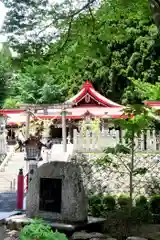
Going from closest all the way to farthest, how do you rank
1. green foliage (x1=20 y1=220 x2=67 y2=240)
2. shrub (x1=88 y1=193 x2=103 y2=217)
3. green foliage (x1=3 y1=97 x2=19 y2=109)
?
green foliage (x1=20 y1=220 x2=67 y2=240), shrub (x1=88 y1=193 x2=103 y2=217), green foliage (x1=3 y1=97 x2=19 y2=109)

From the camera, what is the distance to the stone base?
23.2 feet

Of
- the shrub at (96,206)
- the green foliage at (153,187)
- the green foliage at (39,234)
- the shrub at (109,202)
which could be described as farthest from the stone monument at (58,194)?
the green foliage at (153,187)

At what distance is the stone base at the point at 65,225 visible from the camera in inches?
278

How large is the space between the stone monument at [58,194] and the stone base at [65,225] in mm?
129

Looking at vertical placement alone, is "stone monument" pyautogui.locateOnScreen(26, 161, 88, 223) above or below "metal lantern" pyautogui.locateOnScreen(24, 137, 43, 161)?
below

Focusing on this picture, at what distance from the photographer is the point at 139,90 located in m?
29.9

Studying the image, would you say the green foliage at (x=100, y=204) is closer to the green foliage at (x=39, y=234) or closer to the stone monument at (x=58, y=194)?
the stone monument at (x=58, y=194)

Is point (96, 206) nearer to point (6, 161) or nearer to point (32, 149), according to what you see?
point (32, 149)

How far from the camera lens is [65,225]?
7.11 metres

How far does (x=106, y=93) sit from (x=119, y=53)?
3.40 meters

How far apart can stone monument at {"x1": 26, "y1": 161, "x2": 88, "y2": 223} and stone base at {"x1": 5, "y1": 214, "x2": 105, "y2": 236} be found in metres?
0.13

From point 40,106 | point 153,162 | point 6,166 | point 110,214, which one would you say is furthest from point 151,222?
point 40,106

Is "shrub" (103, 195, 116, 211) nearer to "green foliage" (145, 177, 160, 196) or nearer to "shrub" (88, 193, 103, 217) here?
"shrub" (88, 193, 103, 217)

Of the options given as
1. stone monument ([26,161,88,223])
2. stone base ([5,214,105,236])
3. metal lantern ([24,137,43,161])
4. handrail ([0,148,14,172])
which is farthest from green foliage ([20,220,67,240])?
handrail ([0,148,14,172])
